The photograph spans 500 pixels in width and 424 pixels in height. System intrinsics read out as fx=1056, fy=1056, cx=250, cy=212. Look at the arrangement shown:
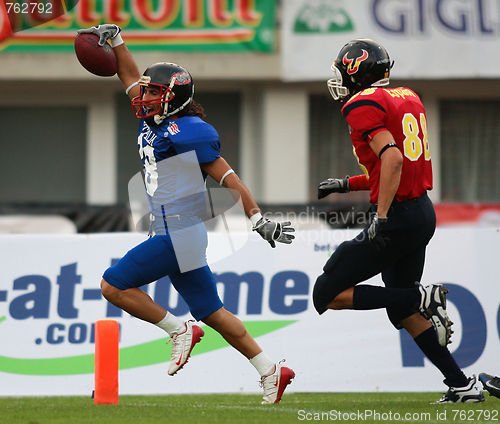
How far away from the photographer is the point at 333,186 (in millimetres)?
6531

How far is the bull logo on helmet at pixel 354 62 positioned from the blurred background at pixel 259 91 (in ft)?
21.3

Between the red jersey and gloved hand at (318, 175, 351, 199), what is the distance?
0.48 metres

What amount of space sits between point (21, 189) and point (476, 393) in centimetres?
1185

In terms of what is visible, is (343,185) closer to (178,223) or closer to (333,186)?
(333,186)

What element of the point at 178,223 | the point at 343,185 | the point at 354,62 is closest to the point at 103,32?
the point at 178,223

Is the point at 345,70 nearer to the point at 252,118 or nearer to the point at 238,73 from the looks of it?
the point at 238,73

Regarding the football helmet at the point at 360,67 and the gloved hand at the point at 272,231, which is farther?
the football helmet at the point at 360,67

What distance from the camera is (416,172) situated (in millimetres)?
5980

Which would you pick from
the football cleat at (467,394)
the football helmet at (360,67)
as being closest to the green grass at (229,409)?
the football cleat at (467,394)

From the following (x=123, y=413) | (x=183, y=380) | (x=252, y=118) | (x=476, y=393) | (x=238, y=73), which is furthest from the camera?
(x=252, y=118)

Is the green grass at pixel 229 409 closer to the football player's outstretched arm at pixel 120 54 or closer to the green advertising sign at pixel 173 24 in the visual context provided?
the football player's outstretched arm at pixel 120 54

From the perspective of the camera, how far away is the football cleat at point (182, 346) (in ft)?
19.7

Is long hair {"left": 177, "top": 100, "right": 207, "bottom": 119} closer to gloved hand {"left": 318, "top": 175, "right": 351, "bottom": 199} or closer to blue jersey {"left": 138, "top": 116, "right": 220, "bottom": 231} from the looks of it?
blue jersey {"left": 138, "top": 116, "right": 220, "bottom": 231}

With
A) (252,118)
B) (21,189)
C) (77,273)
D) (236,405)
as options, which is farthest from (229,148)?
(236,405)
